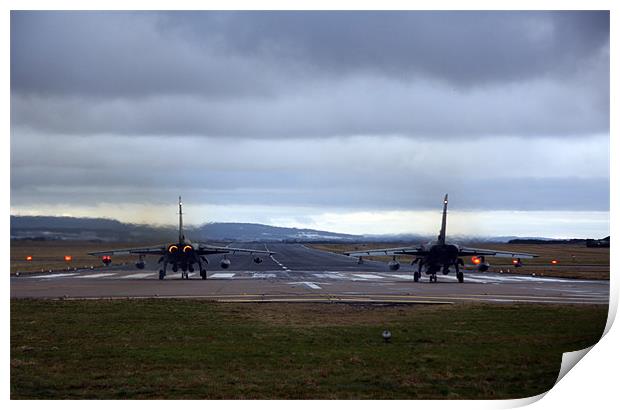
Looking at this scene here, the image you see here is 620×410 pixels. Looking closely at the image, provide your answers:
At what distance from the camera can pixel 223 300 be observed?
34.3 meters

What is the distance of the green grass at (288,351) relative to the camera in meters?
16.2

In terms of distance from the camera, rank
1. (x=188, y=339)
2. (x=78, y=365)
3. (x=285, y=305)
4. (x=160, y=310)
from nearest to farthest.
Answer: (x=78, y=365)
(x=188, y=339)
(x=160, y=310)
(x=285, y=305)

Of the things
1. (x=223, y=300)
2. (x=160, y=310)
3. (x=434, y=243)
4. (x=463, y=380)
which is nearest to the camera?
(x=463, y=380)

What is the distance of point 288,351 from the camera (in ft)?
66.1

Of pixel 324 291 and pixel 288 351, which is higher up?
pixel 288 351

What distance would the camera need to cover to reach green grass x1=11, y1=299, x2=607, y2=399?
16.2 m

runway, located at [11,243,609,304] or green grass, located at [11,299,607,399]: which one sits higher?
green grass, located at [11,299,607,399]

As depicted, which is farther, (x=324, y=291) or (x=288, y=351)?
(x=324, y=291)

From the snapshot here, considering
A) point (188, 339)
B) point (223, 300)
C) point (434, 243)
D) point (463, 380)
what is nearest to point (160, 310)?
point (223, 300)

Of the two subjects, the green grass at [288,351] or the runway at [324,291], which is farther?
the runway at [324,291]

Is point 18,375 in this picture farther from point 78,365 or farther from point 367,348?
point 367,348

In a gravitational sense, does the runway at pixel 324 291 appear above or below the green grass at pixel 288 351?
below

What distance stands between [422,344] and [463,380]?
4465 millimetres

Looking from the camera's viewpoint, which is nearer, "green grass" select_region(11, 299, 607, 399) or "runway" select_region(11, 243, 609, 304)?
"green grass" select_region(11, 299, 607, 399)
